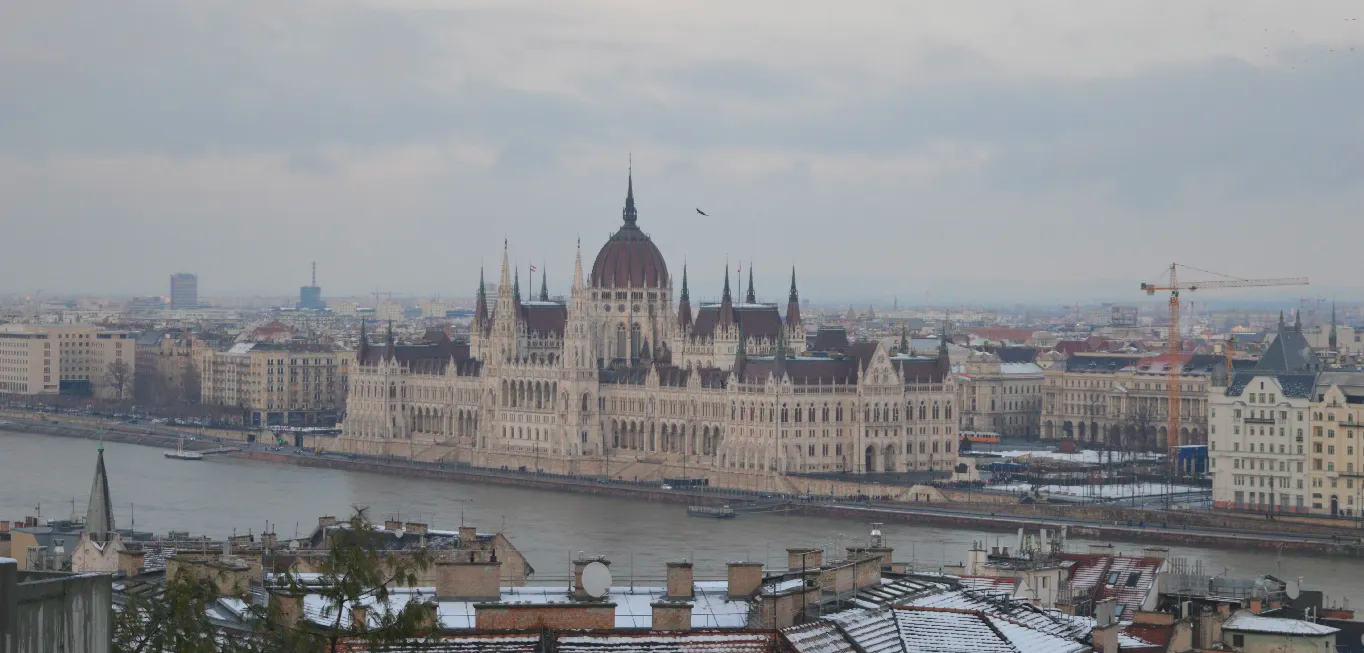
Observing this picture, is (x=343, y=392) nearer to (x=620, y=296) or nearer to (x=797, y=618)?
(x=620, y=296)

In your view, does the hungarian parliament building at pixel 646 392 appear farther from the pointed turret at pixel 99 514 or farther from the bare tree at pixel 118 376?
the pointed turret at pixel 99 514

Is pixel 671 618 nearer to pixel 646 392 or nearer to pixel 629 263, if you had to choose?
pixel 646 392

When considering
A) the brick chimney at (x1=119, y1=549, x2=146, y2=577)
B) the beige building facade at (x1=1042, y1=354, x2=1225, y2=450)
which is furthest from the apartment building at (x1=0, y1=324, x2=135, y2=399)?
the brick chimney at (x1=119, y1=549, x2=146, y2=577)

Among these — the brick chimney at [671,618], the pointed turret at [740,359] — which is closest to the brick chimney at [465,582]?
the brick chimney at [671,618]

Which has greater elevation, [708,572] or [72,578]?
[72,578]

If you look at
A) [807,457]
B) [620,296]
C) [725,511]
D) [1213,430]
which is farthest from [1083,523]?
[620,296]

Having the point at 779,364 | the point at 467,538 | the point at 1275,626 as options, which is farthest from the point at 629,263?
the point at 1275,626
